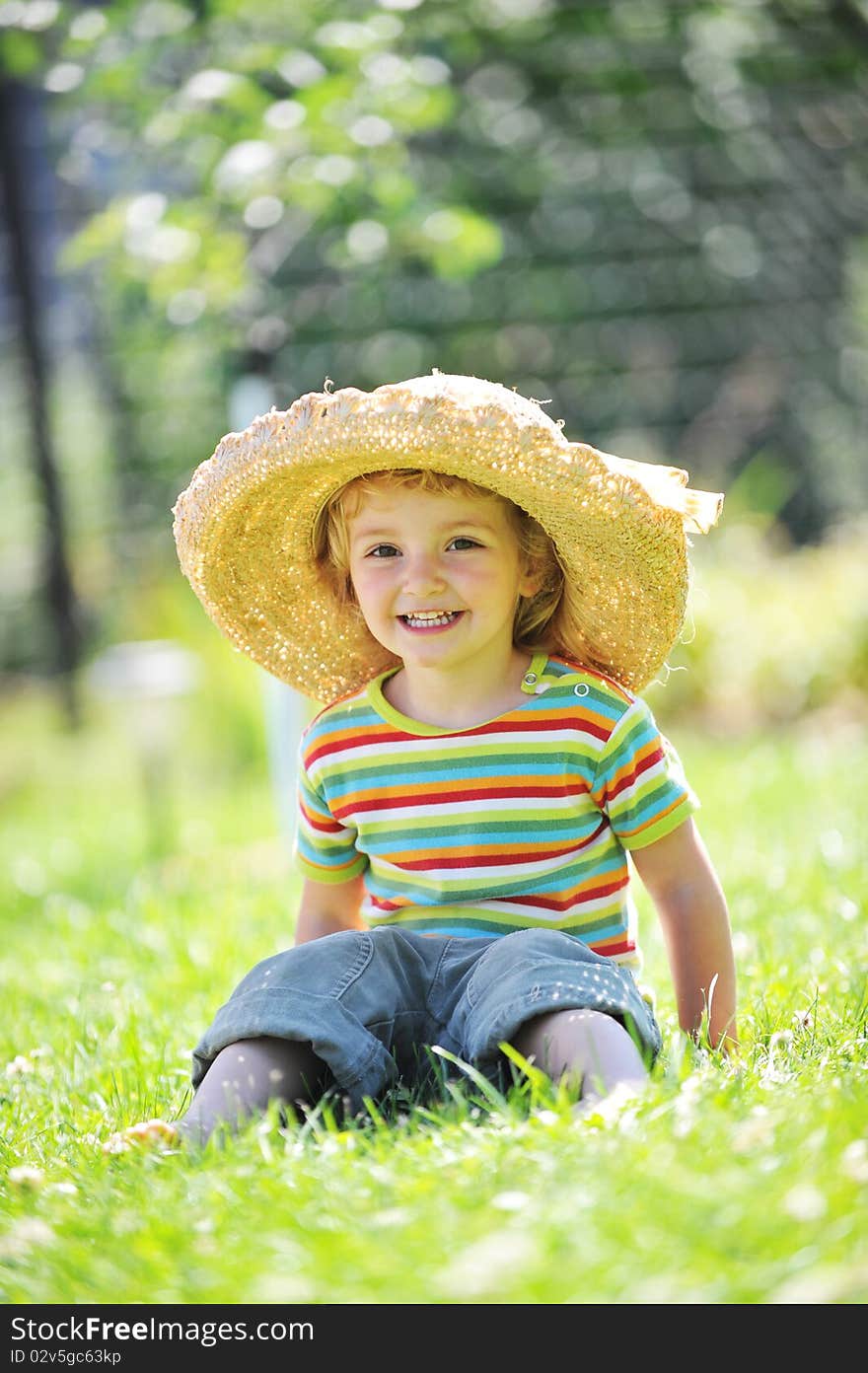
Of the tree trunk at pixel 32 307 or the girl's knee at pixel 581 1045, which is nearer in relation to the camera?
the girl's knee at pixel 581 1045

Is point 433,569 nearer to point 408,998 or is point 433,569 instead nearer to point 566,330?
point 408,998

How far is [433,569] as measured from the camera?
2398 millimetres

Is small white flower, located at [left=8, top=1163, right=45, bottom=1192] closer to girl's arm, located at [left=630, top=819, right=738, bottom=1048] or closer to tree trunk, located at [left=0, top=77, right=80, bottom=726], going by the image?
girl's arm, located at [left=630, top=819, right=738, bottom=1048]

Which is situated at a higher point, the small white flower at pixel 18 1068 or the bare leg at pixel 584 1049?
the small white flower at pixel 18 1068

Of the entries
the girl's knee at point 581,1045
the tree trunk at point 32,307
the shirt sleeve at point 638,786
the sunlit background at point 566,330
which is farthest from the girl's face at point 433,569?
the tree trunk at point 32,307

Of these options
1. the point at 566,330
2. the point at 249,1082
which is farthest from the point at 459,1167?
the point at 566,330

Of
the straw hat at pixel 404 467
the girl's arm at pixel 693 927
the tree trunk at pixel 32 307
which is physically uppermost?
the tree trunk at pixel 32 307

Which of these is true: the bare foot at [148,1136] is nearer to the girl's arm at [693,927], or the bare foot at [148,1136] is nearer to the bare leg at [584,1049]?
the bare leg at [584,1049]

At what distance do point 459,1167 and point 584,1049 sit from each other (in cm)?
33

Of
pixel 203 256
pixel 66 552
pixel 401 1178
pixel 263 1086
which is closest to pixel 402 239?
pixel 203 256

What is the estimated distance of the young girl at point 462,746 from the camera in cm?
221

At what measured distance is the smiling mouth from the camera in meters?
2.44

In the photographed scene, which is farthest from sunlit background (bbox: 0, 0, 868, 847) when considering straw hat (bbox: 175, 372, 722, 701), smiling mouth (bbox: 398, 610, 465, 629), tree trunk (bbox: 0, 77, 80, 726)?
smiling mouth (bbox: 398, 610, 465, 629)

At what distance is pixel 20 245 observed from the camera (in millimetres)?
7809
